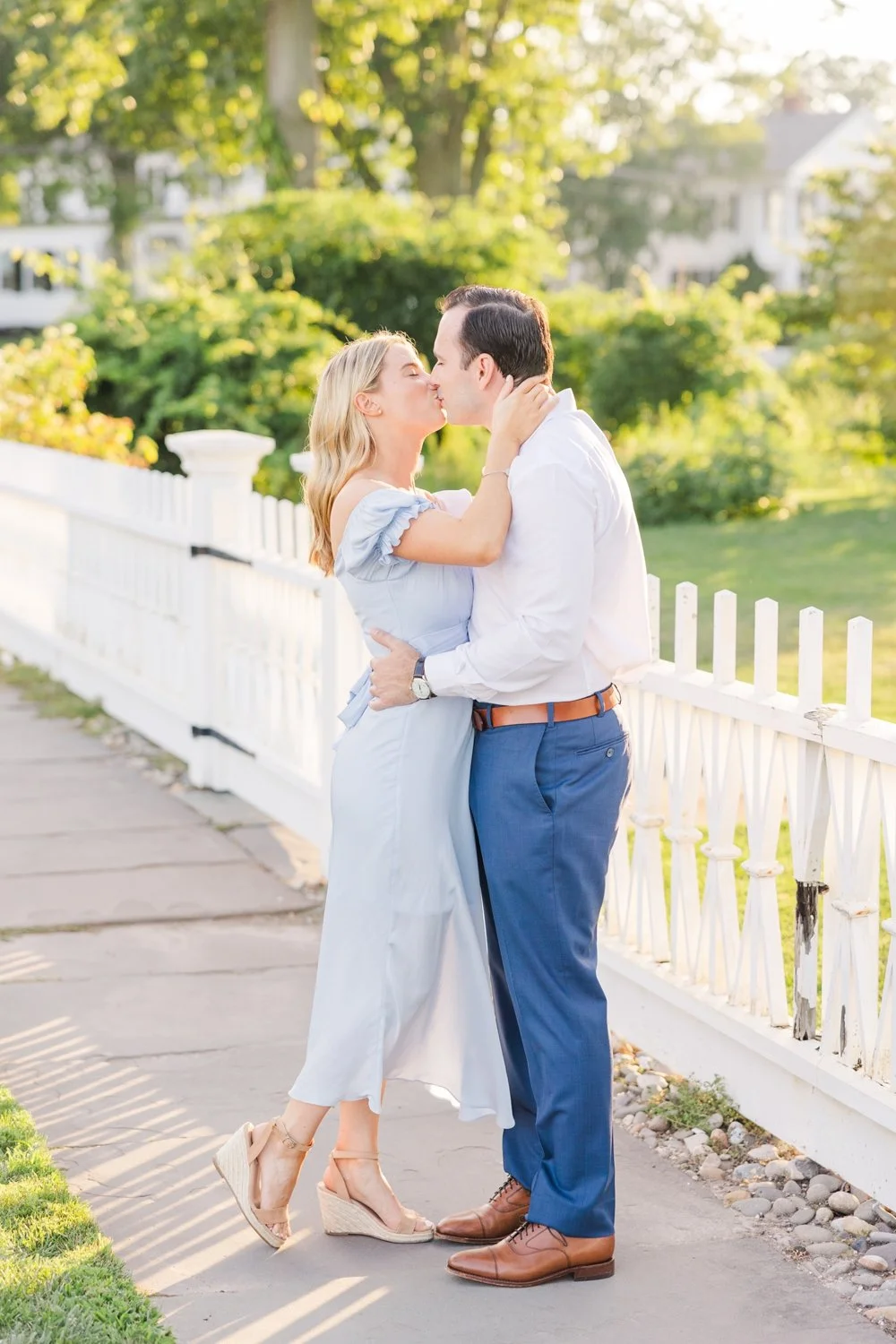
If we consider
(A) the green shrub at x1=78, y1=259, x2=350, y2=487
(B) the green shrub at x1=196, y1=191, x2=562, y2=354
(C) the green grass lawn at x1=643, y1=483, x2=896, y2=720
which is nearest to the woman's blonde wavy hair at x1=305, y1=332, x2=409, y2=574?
(C) the green grass lawn at x1=643, y1=483, x2=896, y2=720

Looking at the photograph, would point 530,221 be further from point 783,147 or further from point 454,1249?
point 783,147

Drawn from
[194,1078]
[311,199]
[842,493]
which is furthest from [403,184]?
[194,1078]

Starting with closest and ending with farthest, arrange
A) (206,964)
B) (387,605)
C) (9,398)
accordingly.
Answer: (387,605) < (206,964) < (9,398)

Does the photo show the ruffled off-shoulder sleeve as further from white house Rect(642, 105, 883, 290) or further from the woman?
white house Rect(642, 105, 883, 290)

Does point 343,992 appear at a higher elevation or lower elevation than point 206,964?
higher

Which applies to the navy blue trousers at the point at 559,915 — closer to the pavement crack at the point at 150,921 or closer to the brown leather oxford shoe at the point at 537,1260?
the brown leather oxford shoe at the point at 537,1260

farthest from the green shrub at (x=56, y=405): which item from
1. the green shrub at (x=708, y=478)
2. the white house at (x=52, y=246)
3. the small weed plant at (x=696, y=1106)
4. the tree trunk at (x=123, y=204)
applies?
the white house at (x=52, y=246)

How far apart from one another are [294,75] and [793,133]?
53038 mm

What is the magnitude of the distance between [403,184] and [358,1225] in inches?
1206

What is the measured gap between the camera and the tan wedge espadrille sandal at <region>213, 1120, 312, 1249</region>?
3.74 metres

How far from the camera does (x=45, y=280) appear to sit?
60.7m

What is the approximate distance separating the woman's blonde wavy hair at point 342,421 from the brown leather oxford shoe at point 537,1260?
1552 millimetres

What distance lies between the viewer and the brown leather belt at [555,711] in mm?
3535

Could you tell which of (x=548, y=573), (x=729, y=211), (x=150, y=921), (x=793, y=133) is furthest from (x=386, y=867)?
(x=793, y=133)
